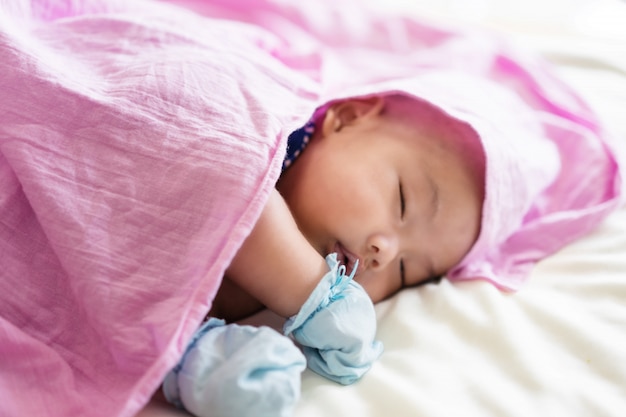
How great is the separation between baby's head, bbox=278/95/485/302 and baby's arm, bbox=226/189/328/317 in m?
0.13

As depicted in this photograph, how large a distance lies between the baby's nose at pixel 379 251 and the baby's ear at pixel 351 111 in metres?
0.24

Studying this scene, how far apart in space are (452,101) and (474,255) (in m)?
0.25

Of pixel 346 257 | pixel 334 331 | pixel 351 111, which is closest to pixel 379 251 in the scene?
pixel 346 257

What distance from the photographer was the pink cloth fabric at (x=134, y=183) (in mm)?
737

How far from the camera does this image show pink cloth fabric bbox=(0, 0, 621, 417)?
0.74 metres

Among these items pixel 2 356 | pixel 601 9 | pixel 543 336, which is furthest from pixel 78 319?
pixel 601 9

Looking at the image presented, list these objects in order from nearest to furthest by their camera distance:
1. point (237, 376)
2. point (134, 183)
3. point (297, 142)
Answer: point (237, 376)
point (134, 183)
point (297, 142)

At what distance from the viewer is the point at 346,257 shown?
0.97 meters

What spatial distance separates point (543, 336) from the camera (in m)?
0.93

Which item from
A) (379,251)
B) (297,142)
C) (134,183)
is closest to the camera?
(134,183)

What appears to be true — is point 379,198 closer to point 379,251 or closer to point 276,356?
point 379,251

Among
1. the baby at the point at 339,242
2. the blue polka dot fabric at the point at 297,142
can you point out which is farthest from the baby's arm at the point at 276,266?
the blue polka dot fabric at the point at 297,142

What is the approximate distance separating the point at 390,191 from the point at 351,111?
0.69 feet

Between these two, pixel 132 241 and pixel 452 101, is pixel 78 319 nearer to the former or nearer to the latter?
pixel 132 241
